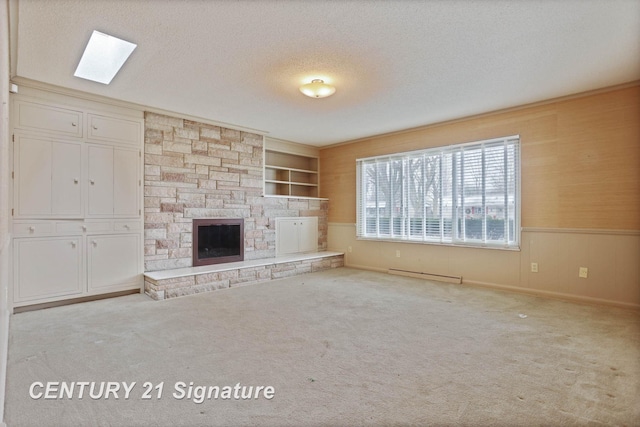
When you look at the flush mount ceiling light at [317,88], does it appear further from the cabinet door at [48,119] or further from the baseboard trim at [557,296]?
the baseboard trim at [557,296]

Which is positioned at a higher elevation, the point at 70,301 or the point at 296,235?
the point at 296,235

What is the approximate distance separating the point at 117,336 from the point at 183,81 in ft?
8.62

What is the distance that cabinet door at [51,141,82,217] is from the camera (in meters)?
3.81

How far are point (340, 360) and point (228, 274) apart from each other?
9.23ft

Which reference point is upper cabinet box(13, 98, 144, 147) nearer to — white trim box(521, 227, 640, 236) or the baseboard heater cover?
the baseboard heater cover

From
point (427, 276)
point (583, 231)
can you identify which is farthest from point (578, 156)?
point (427, 276)

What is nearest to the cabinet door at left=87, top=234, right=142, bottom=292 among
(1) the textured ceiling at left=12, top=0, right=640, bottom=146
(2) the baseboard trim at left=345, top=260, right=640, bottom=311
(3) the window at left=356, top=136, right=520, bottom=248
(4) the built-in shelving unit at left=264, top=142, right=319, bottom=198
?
(1) the textured ceiling at left=12, top=0, right=640, bottom=146

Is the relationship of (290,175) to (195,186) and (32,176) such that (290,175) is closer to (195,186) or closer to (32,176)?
(195,186)

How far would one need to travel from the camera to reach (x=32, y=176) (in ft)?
12.0

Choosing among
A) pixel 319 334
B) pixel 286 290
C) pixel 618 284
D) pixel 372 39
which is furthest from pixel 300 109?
pixel 618 284

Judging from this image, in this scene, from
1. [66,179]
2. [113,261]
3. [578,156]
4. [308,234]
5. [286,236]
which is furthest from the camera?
[308,234]

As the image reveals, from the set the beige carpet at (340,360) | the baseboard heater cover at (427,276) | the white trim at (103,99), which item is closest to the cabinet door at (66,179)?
the white trim at (103,99)

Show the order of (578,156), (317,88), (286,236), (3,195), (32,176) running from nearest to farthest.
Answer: (3,195) → (317,88) → (32,176) → (578,156) → (286,236)

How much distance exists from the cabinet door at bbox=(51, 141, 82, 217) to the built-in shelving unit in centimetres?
289
